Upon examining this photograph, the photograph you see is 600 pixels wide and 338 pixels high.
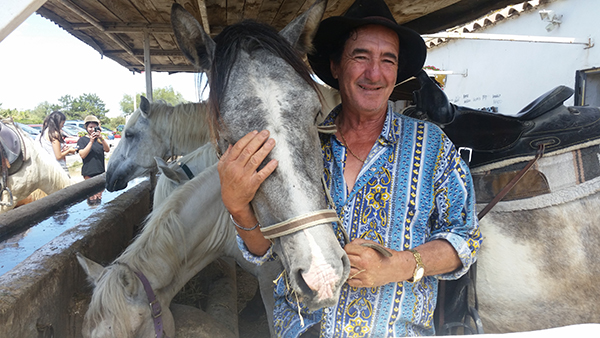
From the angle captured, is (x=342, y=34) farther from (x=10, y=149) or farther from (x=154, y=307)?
(x=10, y=149)

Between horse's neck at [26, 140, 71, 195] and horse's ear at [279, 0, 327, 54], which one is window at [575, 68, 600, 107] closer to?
horse's ear at [279, 0, 327, 54]

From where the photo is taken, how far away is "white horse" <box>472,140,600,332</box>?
1535 mm

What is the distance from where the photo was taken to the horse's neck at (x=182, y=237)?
5.94ft

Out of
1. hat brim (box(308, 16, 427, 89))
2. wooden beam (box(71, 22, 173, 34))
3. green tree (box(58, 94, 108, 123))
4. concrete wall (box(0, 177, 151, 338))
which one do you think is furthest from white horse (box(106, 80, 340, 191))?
green tree (box(58, 94, 108, 123))

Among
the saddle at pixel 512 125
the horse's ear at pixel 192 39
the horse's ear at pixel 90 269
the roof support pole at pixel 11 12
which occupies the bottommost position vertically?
the horse's ear at pixel 90 269

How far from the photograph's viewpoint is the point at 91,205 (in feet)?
14.9

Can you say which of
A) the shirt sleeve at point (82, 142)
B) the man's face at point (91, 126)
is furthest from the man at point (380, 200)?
the shirt sleeve at point (82, 142)

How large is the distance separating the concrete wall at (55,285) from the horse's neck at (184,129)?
1316mm

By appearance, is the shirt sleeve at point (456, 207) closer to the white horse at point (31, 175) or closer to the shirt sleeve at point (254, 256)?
the shirt sleeve at point (254, 256)

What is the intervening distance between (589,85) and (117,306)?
7.86 metres

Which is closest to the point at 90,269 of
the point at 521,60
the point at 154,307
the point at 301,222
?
the point at 154,307

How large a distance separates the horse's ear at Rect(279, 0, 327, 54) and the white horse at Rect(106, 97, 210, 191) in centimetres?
286

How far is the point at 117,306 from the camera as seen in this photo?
5.25 ft

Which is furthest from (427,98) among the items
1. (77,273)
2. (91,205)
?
(91,205)
